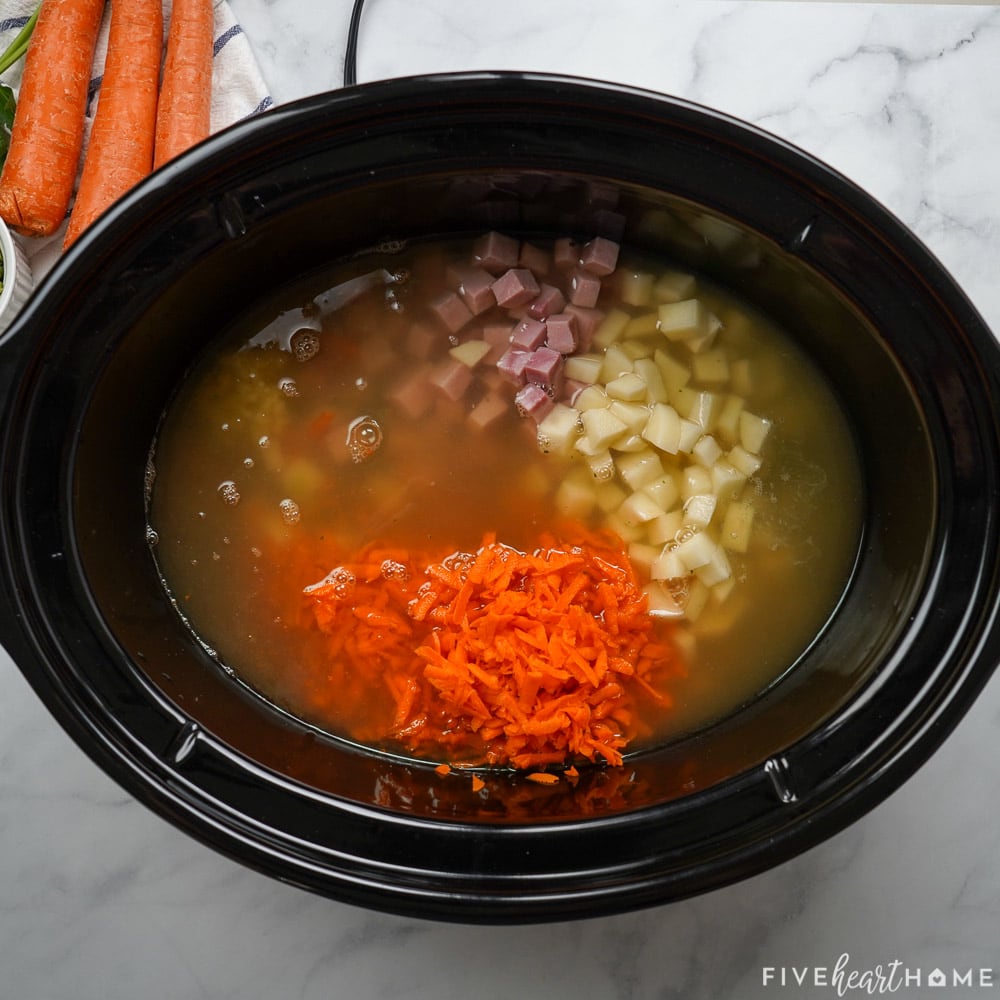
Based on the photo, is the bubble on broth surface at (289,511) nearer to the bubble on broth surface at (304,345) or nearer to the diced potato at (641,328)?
the bubble on broth surface at (304,345)

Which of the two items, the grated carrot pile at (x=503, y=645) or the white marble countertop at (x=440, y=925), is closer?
the grated carrot pile at (x=503, y=645)

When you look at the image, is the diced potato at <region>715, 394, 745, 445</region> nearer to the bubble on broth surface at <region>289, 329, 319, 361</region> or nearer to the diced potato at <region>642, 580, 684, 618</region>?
the diced potato at <region>642, 580, 684, 618</region>

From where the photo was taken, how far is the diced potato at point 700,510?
59.0 inches

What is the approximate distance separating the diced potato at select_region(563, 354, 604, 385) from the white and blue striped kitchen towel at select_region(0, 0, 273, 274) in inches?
28.1

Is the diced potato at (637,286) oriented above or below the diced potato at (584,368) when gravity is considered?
above

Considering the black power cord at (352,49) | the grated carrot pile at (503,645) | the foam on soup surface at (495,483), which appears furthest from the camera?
the black power cord at (352,49)

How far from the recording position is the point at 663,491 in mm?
1510

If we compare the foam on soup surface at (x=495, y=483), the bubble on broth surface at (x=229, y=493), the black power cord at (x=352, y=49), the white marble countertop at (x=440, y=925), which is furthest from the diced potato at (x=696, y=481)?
the black power cord at (x=352, y=49)

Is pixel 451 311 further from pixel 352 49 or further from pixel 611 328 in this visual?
pixel 352 49

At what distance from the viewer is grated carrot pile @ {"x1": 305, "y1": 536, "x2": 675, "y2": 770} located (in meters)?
1.36

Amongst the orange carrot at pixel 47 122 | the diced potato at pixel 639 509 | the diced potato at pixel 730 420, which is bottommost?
the diced potato at pixel 639 509

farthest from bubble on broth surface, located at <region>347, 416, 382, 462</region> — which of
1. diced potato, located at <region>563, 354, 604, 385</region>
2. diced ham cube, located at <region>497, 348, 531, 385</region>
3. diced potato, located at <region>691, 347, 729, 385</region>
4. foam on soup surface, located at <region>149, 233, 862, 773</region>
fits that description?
diced potato, located at <region>691, 347, 729, 385</region>

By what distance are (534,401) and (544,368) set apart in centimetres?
6

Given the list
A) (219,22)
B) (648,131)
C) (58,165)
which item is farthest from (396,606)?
(219,22)
